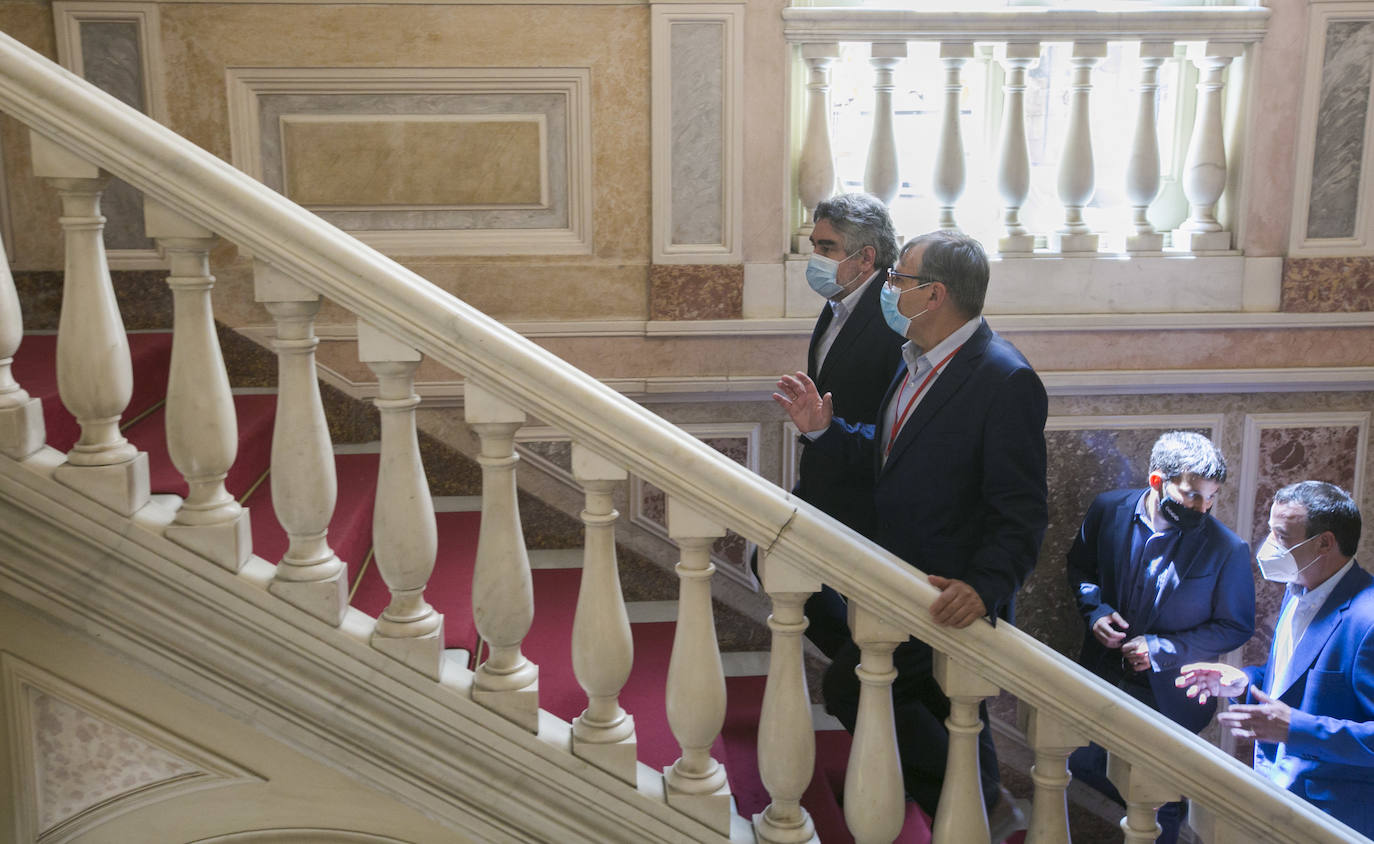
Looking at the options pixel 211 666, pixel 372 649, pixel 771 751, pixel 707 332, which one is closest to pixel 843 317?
pixel 707 332

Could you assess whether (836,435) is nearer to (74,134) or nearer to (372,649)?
(372,649)

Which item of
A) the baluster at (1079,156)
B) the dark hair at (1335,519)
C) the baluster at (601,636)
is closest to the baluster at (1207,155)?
the baluster at (1079,156)

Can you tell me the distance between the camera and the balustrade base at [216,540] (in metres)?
2.04

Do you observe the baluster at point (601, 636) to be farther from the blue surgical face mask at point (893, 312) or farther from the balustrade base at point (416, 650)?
the blue surgical face mask at point (893, 312)

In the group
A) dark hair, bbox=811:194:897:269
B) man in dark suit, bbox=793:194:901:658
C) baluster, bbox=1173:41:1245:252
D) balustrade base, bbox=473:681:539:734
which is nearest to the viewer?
balustrade base, bbox=473:681:539:734

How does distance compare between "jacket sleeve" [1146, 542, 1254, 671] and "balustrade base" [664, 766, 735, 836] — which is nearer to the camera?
"balustrade base" [664, 766, 735, 836]

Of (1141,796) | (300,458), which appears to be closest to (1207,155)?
(1141,796)

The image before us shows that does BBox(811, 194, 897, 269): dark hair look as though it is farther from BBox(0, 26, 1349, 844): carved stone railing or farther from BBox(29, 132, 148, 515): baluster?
BBox(29, 132, 148, 515): baluster

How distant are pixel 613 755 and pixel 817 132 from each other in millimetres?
2641

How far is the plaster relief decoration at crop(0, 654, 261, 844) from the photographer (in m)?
2.13

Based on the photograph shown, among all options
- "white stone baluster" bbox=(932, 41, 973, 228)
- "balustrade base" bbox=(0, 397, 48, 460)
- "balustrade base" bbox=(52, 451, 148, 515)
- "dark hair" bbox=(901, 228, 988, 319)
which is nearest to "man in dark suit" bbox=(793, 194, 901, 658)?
"dark hair" bbox=(901, 228, 988, 319)

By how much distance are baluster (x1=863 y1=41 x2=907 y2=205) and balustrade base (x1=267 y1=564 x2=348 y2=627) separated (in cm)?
272

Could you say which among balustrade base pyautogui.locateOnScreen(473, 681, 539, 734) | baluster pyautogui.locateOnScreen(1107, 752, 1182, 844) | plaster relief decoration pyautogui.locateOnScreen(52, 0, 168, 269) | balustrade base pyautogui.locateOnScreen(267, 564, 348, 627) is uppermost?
plaster relief decoration pyautogui.locateOnScreen(52, 0, 168, 269)

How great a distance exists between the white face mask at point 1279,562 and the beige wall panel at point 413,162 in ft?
8.70
